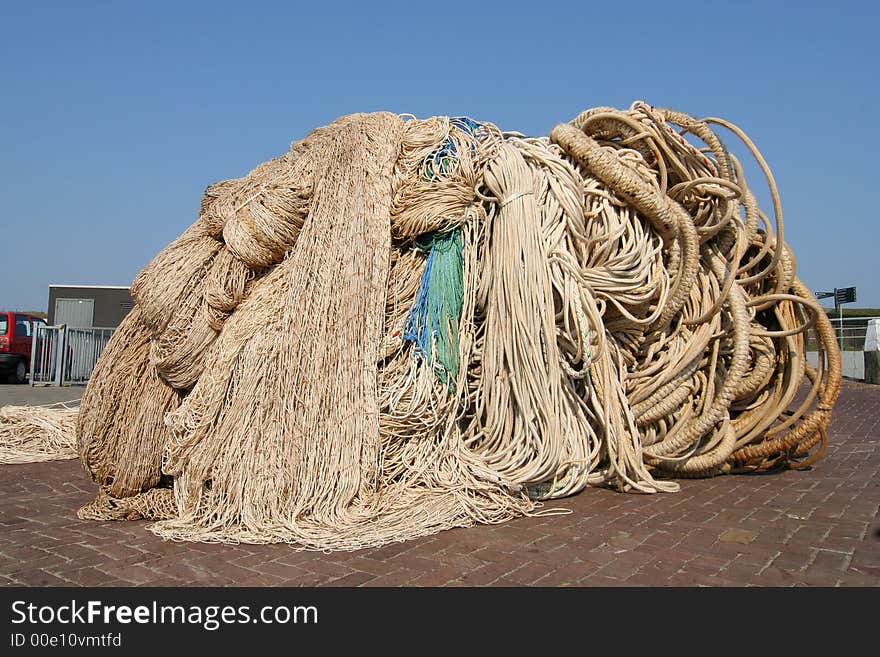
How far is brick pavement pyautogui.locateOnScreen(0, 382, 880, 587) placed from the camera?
2689 mm

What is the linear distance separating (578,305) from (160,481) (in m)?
2.70

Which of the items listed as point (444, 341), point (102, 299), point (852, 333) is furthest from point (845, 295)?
point (102, 299)

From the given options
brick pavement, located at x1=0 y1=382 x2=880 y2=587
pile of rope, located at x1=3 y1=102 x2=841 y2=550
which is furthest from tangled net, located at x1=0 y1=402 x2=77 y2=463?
pile of rope, located at x1=3 y1=102 x2=841 y2=550

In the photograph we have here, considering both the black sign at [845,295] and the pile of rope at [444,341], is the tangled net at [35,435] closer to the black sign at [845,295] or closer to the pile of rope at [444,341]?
the pile of rope at [444,341]

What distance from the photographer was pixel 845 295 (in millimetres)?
20781

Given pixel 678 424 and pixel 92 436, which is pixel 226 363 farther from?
pixel 678 424

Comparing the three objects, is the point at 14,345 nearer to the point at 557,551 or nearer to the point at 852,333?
the point at 557,551

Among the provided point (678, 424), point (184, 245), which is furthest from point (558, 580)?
point (184, 245)

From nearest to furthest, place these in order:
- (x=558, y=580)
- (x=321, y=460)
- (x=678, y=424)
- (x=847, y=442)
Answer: (x=558, y=580) < (x=321, y=460) < (x=678, y=424) < (x=847, y=442)

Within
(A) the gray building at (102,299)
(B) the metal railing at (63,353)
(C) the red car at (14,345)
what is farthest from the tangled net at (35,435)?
(A) the gray building at (102,299)

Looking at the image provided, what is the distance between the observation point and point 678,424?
4.57m

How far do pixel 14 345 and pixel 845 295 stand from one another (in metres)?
23.1

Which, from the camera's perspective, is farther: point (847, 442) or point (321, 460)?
point (847, 442)

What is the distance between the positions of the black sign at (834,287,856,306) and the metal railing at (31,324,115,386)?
2049cm
